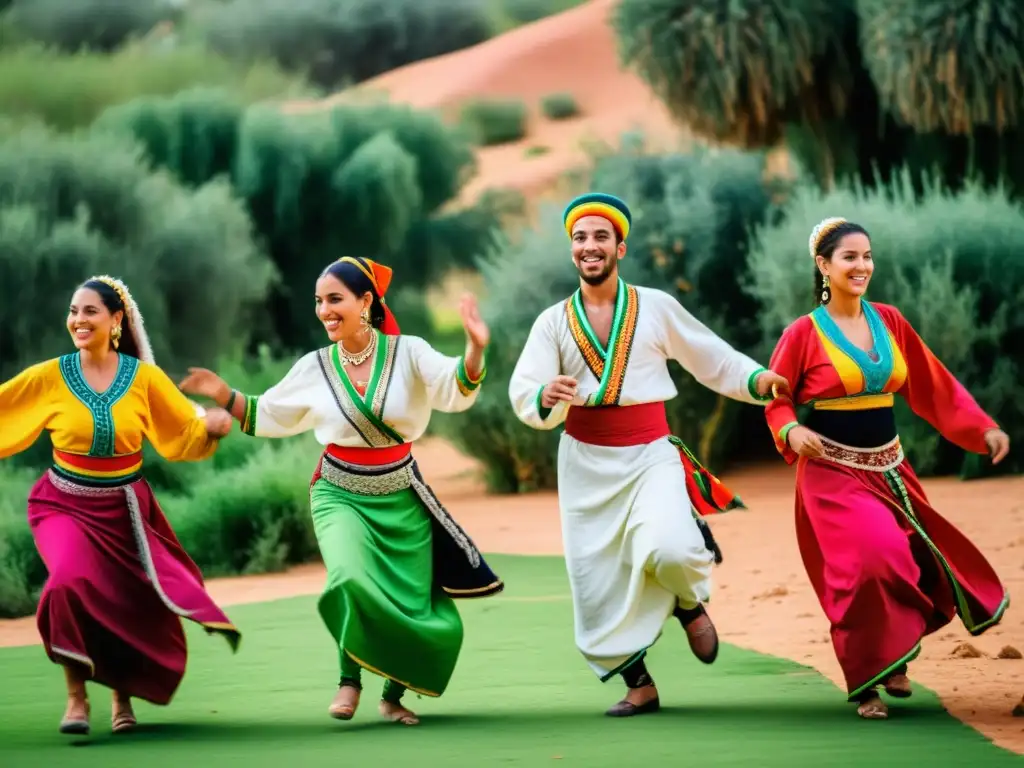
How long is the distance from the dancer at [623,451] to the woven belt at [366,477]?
0.58m

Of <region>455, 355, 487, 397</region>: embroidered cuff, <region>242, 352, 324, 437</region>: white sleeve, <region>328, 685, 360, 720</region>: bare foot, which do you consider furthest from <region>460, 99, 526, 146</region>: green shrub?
<region>328, 685, 360, 720</region>: bare foot

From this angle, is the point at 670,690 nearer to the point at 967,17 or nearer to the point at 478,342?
the point at 478,342

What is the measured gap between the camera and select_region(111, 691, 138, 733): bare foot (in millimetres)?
6922

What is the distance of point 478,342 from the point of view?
6934 millimetres

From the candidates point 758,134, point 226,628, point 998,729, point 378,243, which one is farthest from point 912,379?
point 378,243

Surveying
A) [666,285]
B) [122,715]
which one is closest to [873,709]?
[122,715]

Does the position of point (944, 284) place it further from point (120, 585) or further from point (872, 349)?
point (120, 585)

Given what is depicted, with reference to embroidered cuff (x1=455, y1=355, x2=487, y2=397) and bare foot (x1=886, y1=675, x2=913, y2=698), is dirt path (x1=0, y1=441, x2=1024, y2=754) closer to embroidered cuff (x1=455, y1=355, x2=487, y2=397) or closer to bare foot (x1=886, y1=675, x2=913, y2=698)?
bare foot (x1=886, y1=675, x2=913, y2=698)

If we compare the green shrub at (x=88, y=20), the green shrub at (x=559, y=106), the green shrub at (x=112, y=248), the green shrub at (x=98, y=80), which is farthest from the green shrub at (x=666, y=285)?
the green shrub at (x=559, y=106)

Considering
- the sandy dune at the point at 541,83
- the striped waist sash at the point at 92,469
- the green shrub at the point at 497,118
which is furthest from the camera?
the green shrub at the point at 497,118

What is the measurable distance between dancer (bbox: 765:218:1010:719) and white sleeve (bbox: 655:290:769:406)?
0.55ft

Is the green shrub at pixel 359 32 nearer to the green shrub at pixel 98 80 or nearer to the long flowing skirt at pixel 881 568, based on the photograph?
the green shrub at pixel 98 80

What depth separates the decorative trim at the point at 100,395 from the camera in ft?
23.1

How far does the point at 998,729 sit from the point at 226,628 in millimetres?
3005
